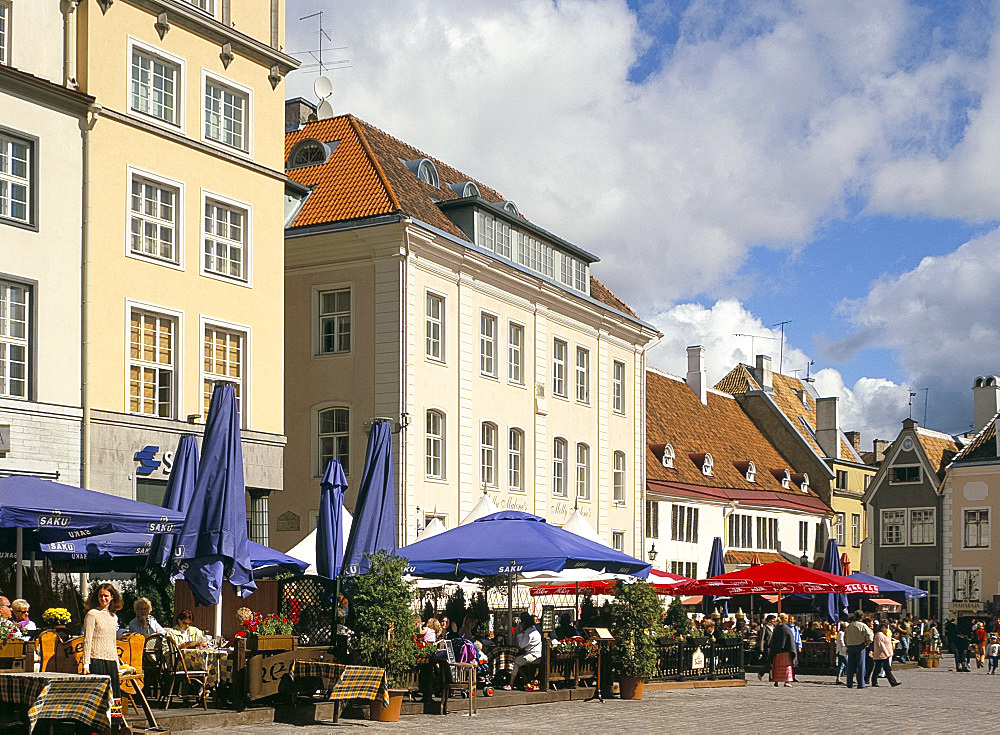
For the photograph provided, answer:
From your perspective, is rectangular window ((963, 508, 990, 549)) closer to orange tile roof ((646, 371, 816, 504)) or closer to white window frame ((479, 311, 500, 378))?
orange tile roof ((646, 371, 816, 504))

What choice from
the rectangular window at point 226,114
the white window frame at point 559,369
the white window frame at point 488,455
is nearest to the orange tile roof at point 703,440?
the white window frame at point 559,369

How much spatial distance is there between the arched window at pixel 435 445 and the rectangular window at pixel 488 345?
2.50m

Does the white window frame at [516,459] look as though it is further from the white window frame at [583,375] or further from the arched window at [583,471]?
the white window frame at [583,375]

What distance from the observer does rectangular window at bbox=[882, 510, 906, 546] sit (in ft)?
210

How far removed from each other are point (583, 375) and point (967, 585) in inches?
1052

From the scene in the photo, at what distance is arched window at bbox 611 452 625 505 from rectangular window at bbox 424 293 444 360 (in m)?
11.0

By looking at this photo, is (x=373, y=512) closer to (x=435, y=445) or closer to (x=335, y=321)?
(x=435, y=445)

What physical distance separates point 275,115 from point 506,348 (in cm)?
1119

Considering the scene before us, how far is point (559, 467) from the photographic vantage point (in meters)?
41.7

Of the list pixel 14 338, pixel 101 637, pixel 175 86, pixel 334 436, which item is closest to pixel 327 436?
pixel 334 436

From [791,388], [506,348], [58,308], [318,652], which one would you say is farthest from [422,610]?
[791,388]

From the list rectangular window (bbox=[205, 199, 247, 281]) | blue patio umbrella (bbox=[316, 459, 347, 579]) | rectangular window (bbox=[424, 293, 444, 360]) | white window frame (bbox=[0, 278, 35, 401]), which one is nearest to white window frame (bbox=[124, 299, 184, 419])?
rectangular window (bbox=[205, 199, 247, 281])

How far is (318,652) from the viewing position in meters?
18.6

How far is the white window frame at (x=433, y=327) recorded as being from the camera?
35500 millimetres
